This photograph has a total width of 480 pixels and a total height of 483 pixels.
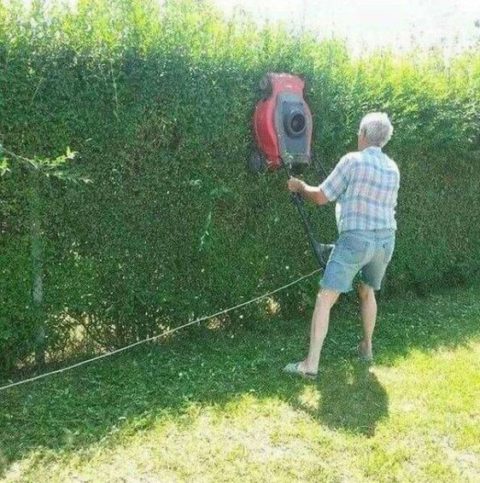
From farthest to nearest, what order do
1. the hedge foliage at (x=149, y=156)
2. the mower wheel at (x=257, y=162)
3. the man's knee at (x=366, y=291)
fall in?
the mower wheel at (x=257, y=162) → the man's knee at (x=366, y=291) → the hedge foliage at (x=149, y=156)

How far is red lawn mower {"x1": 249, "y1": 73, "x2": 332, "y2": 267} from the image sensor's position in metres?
5.11

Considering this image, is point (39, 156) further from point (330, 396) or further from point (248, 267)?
point (330, 396)

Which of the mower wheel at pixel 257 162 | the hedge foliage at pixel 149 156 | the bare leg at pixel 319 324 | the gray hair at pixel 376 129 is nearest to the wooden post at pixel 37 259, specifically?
the hedge foliage at pixel 149 156

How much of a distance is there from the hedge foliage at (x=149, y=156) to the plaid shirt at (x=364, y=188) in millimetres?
1139

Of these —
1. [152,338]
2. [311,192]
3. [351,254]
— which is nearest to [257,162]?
[311,192]

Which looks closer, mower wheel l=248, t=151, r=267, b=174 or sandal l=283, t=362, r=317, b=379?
sandal l=283, t=362, r=317, b=379

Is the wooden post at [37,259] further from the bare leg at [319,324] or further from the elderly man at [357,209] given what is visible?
the bare leg at [319,324]

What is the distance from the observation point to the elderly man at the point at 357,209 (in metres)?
4.61

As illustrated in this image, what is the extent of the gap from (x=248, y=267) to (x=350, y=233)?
1.34 metres

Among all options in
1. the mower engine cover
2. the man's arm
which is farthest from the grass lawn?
the mower engine cover

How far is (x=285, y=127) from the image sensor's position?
510 centimetres

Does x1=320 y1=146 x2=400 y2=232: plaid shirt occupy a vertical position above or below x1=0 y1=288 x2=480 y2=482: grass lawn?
above

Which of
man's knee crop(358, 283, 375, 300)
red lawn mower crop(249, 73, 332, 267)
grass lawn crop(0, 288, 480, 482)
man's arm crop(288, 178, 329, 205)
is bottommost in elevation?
grass lawn crop(0, 288, 480, 482)

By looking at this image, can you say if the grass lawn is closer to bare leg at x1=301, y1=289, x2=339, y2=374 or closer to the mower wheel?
bare leg at x1=301, y1=289, x2=339, y2=374
